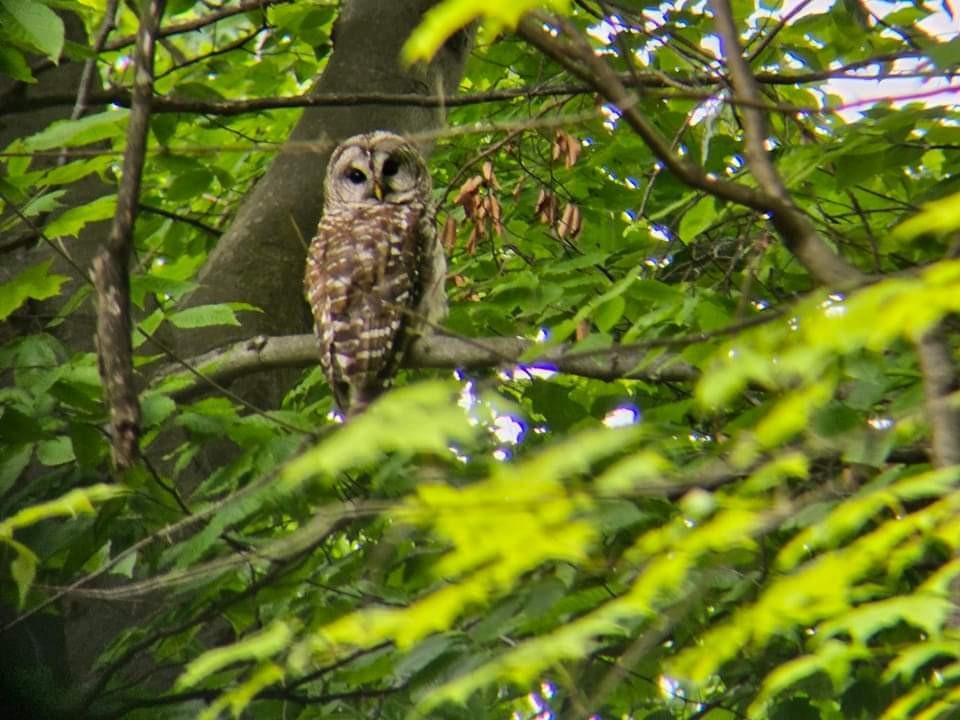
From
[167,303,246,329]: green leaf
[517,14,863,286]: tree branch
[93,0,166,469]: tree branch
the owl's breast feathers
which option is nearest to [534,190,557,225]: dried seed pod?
the owl's breast feathers

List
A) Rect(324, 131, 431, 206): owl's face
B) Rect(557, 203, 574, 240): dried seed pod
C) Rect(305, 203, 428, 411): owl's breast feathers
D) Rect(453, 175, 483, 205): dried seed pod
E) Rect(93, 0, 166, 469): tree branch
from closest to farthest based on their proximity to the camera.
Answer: Rect(93, 0, 166, 469): tree branch → Rect(453, 175, 483, 205): dried seed pod → Rect(557, 203, 574, 240): dried seed pod → Rect(305, 203, 428, 411): owl's breast feathers → Rect(324, 131, 431, 206): owl's face

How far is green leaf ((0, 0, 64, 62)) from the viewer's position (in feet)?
10.9

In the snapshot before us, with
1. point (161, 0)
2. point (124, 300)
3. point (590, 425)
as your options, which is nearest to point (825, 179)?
point (590, 425)

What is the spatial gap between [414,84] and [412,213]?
0.81 m

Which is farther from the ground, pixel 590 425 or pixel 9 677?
pixel 590 425

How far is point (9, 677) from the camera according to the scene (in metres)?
3.51

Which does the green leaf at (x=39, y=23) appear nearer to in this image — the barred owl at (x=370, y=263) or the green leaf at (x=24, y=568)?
the green leaf at (x=24, y=568)

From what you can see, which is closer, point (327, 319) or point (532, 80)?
point (327, 319)

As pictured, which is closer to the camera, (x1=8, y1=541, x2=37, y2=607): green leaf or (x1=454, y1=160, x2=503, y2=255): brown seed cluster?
(x1=8, y1=541, x2=37, y2=607): green leaf

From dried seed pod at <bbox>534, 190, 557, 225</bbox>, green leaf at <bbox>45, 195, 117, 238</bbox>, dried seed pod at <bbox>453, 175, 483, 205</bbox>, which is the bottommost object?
dried seed pod at <bbox>534, 190, 557, 225</bbox>

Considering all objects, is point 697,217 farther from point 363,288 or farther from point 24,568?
point 363,288

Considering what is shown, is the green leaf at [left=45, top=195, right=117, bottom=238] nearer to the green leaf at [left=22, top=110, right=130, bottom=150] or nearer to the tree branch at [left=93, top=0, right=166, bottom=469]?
the green leaf at [left=22, top=110, right=130, bottom=150]

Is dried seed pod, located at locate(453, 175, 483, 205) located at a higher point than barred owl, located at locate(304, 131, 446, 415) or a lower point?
higher

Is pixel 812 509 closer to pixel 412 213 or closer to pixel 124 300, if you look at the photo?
pixel 124 300
